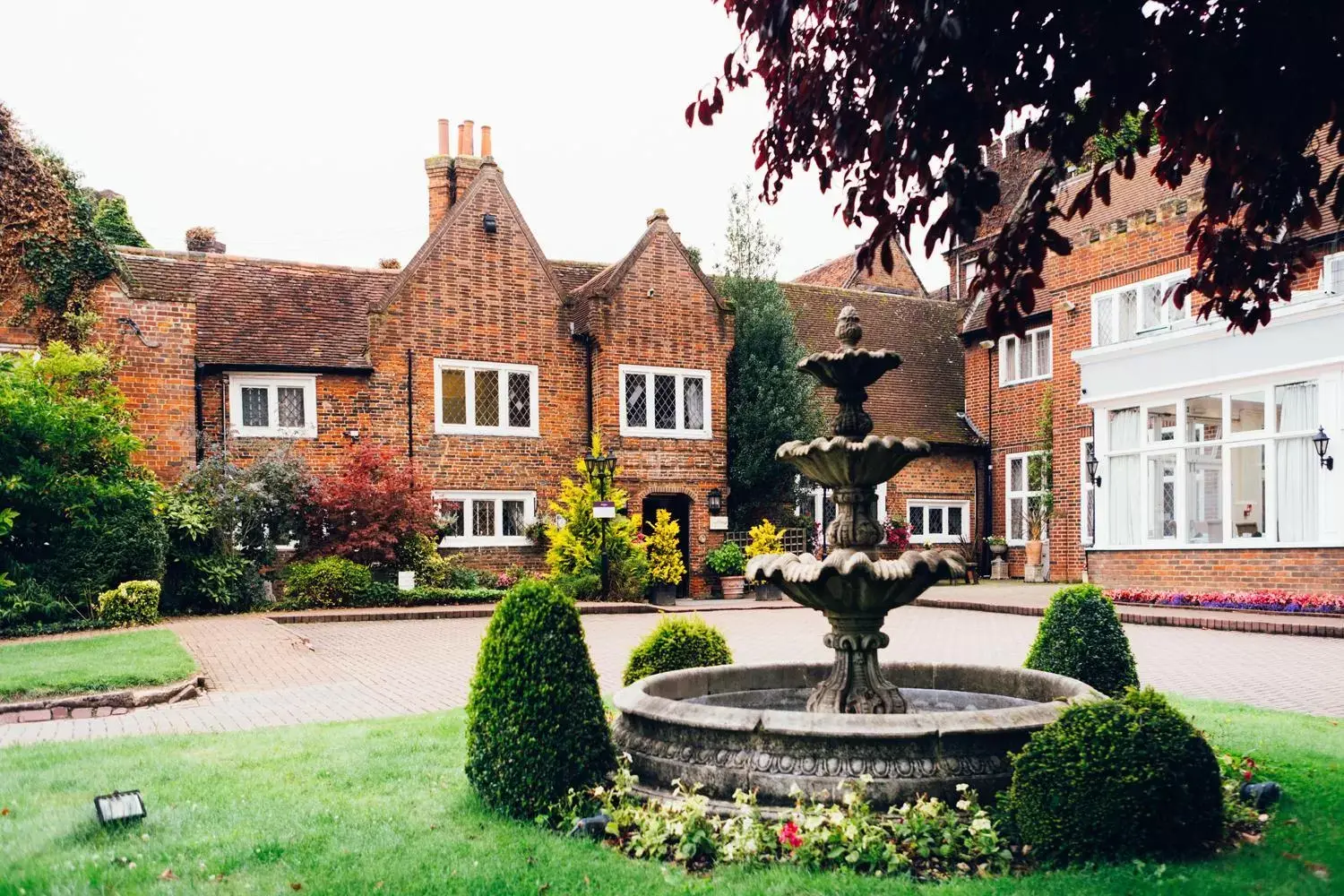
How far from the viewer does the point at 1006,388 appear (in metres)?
30.6

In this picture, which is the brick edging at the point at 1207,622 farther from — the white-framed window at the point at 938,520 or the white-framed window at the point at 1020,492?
the white-framed window at the point at 938,520

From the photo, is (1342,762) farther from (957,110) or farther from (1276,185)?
(957,110)

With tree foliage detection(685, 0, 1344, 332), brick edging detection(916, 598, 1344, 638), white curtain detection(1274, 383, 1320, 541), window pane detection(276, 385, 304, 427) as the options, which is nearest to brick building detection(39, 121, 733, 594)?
window pane detection(276, 385, 304, 427)

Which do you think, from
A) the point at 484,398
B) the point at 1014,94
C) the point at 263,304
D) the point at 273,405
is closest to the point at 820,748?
the point at 1014,94

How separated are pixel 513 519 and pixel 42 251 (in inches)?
452

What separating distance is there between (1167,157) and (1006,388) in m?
24.9

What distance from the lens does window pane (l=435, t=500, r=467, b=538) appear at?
80.7 ft

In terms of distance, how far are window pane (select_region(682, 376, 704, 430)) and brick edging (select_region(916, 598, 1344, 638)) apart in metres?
8.55

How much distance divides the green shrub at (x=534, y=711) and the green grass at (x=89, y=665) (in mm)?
7071

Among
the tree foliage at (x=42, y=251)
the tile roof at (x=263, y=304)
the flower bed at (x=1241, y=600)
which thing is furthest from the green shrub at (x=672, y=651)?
the tree foliage at (x=42, y=251)

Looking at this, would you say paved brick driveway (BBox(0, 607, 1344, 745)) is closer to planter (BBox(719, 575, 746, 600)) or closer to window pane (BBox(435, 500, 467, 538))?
window pane (BBox(435, 500, 467, 538))

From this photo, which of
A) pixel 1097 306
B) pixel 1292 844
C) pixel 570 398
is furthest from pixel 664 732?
pixel 1097 306

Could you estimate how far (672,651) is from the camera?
8773 millimetres

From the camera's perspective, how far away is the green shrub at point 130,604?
1886 centimetres
